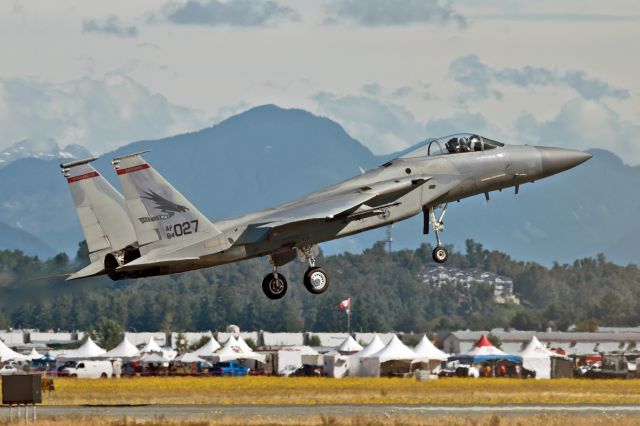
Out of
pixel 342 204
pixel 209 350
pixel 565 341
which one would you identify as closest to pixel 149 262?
pixel 342 204

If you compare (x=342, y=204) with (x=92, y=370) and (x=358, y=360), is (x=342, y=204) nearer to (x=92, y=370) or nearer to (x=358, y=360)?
(x=358, y=360)

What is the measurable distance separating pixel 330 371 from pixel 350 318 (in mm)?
88640

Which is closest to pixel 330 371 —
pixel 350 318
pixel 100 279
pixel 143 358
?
pixel 143 358

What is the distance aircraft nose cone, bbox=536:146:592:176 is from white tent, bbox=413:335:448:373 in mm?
41937

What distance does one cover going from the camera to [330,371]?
82000 mm

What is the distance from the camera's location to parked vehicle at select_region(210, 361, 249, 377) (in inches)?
3396

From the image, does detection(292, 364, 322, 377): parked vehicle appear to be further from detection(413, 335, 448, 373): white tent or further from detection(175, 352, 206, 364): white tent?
detection(175, 352, 206, 364): white tent

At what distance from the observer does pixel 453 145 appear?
129ft

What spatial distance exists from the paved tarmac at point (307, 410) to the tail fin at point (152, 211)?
6993 mm

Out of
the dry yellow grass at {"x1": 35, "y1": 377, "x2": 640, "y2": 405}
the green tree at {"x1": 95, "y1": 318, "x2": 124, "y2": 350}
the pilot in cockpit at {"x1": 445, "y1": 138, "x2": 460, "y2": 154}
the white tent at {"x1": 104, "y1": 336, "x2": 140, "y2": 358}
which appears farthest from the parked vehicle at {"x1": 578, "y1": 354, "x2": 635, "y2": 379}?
the green tree at {"x1": 95, "y1": 318, "x2": 124, "y2": 350}

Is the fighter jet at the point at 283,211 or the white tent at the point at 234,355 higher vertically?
the fighter jet at the point at 283,211

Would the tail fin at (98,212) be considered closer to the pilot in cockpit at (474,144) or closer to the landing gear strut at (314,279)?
the landing gear strut at (314,279)

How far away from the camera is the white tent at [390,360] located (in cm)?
7938

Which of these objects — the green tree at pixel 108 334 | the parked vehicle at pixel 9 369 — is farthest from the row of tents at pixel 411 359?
the green tree at pixel 108 334
